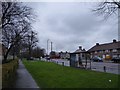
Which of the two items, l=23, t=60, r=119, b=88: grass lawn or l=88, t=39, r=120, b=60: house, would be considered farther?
l=88, t=39, r=120, b=60: house

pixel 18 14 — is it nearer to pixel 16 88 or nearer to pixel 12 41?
pixel 16 88

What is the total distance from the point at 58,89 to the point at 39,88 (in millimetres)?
1307

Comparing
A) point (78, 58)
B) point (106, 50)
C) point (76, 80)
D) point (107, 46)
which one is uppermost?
point (107, 46)

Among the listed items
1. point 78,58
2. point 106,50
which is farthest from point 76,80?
point 106,50

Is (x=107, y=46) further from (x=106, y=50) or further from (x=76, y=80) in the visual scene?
(x=76, y=80)

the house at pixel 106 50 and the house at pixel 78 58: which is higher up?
the house at pixel 106 50

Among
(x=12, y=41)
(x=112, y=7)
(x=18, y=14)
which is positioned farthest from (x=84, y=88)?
(x=12, y=41)

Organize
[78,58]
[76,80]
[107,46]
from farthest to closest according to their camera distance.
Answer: [107,46]
[78,58]
[76,80]

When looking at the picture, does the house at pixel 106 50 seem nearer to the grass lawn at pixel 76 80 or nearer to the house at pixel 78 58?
the house at pixel 78 58

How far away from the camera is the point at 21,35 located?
1436 inches

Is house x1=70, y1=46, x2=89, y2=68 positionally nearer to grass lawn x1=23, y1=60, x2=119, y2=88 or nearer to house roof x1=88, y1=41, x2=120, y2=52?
grass lawn x1=23, y1=60, x2=119, y2=88

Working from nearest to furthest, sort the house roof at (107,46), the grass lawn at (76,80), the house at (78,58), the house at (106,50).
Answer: the grass lawn at (76,80)
the house at (78,58)
the house at (106,50)
the house roof at (107,46)

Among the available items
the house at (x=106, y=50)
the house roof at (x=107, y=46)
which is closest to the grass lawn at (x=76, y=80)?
the house roof at (x=107, y=46)

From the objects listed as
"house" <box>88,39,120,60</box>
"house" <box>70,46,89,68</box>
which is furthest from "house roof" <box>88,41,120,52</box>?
"house" <box>70,46,89,68</box>
